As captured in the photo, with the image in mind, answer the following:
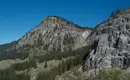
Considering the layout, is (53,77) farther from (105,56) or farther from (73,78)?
(105,56)

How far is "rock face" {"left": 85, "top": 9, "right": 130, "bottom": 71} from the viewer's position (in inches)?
6292

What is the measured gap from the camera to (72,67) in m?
194

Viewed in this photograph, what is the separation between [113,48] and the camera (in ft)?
560

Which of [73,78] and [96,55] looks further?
[96,55]

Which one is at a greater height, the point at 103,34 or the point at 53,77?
the point at 103,34

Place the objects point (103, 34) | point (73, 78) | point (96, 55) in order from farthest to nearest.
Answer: point (103, 34)
point (96, 55)
point (73, 78)

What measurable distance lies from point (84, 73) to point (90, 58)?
14880mm

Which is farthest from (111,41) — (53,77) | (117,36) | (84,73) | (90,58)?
(53,77)

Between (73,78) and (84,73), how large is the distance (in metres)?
11.0

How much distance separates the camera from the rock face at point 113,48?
6292 inches

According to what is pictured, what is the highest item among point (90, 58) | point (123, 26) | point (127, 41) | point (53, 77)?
point (123, 26)

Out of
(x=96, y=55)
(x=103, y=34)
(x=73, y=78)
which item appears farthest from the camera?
(x=103, y=34)

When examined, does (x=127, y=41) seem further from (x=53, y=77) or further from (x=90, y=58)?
(x=53, y=77)

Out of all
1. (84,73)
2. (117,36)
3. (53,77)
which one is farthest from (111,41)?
(53,77)
